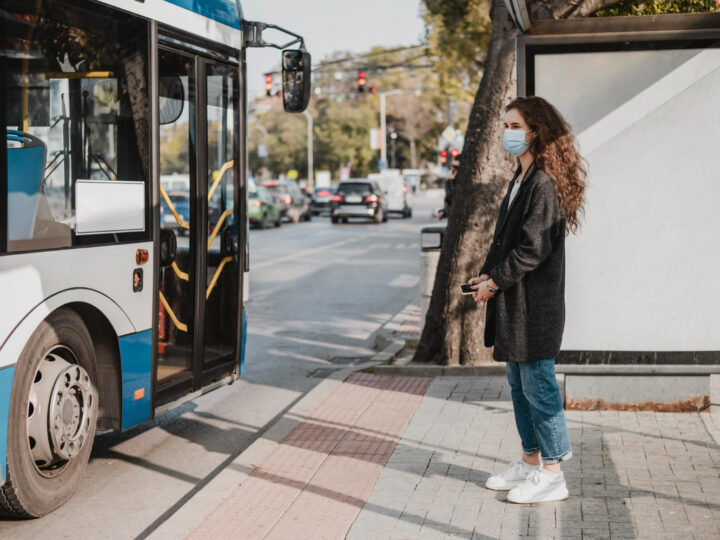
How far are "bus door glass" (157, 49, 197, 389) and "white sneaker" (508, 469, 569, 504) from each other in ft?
8.02

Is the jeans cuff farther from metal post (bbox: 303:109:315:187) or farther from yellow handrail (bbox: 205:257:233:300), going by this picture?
metal post (bbox: 303:109:315:187)

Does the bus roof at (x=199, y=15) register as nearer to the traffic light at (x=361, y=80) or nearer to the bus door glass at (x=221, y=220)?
the bus door glass at (x=221, y=220)

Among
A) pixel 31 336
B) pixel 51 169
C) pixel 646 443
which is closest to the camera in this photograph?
pixel 31 336

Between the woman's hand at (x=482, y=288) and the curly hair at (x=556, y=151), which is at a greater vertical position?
the curly hair at (x=556, y=151)

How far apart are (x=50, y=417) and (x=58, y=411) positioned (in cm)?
11

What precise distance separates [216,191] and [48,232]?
7.33 feet

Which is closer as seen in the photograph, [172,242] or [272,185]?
[172,242]

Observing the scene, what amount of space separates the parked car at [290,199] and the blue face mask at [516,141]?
36.2m

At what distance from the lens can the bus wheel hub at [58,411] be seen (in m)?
5.34

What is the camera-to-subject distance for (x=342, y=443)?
22.7 feet

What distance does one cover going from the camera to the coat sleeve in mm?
5199

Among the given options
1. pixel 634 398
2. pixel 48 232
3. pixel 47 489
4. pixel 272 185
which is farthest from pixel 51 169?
pixel 272 185

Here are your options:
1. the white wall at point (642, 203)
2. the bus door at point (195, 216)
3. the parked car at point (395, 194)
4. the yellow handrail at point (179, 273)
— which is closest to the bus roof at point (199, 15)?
the bus door at point (195, 216)

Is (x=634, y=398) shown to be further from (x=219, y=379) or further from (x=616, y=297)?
(x=219, y=379)
